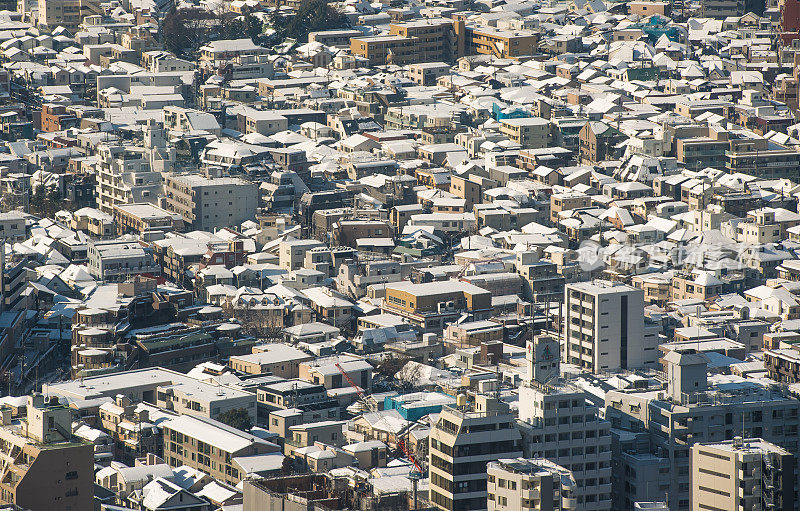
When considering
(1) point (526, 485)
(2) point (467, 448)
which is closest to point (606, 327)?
(2) point (467, 448)

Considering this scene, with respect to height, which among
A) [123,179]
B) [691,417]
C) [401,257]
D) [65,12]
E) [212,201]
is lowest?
[691,417]

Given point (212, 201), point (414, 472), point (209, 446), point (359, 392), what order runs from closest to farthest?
point (414, 472)
point (209, 446)
point (359, 392)
point (212, 201)

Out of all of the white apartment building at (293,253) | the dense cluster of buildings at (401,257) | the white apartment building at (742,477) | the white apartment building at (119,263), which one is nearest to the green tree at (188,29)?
the dense cluster of buildings at (401,257)

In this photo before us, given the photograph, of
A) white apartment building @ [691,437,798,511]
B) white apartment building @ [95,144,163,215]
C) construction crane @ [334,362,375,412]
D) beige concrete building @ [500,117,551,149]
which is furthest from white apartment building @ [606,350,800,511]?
beige concrete building @ [500,117,551,149]

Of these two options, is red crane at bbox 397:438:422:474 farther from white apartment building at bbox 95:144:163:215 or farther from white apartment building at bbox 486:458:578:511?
white apartment building at bbox 95:144:163:215

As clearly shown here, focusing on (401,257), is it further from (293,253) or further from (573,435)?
(573,435)

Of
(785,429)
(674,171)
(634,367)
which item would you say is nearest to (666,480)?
(785,429)
